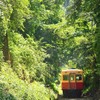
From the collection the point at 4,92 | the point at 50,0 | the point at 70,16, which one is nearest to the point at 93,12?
the point at 70,16

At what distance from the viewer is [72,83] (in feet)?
93.7

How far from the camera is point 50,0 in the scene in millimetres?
37812

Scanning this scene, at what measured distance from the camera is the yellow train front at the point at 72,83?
1121 inches

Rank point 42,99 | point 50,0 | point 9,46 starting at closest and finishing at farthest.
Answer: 1. point 42,99
2. point 9,46
3. point 50,0

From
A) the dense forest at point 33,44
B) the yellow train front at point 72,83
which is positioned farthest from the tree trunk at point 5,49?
the yellow train front at point 72,83

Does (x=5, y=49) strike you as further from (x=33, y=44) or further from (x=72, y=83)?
(x=72, y=83)

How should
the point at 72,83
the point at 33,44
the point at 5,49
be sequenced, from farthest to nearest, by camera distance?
the point at 72,83
the point at 33,44
the point at 5,49

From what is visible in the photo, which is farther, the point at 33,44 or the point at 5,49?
the point at 33,44

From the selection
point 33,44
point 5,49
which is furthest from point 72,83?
point 5,49

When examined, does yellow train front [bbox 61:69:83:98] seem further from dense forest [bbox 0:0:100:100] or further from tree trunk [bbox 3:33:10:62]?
tree trunk [bbox 3:33:10:62]

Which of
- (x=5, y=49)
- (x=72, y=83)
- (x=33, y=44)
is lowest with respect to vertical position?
(x=72, y=83)

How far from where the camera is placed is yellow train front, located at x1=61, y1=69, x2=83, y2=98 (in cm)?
2848

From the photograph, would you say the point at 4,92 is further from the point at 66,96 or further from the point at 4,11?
the point at 66,96

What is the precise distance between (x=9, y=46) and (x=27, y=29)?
9988 mm
